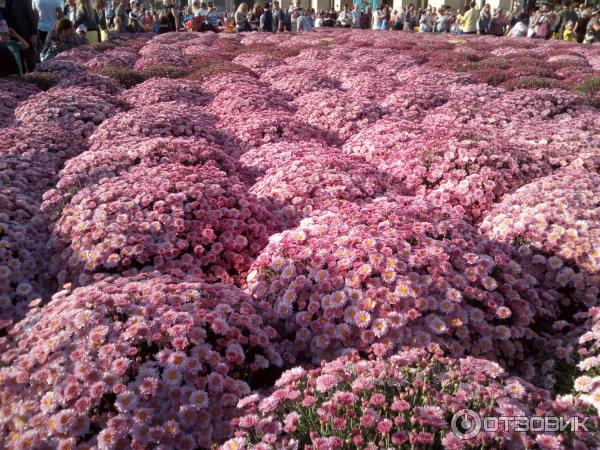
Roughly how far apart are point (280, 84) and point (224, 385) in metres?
9.39

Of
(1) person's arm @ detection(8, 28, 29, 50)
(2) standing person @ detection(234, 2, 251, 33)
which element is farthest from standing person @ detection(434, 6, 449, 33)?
(1) person's arm @ detection(8, 28, 29, 50)

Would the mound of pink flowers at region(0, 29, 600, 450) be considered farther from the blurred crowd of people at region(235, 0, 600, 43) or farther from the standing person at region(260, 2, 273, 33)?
the blurred crowd of people at region(235, 0, 600, 43)

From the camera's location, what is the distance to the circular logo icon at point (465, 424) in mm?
2182

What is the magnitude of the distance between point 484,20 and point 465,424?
32.6m

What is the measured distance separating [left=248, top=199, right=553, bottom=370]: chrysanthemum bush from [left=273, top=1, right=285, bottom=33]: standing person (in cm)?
2865

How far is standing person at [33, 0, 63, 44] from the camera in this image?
1593 centimetres

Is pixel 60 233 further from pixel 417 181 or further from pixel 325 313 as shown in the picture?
pixel 417 181

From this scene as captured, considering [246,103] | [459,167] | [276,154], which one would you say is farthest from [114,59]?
[459,167]

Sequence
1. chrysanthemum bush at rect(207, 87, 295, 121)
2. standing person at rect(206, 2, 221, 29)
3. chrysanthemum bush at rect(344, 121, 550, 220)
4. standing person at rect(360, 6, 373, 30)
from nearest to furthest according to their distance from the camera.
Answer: chrysanthemum bush at rect(344, 121, 550, 220) → chrysanthemum bush at rect(207, 87, 295, 121) → standing person at rect(206, 2, 221, 29) → standing person at rect(360, 6, 373, 30)

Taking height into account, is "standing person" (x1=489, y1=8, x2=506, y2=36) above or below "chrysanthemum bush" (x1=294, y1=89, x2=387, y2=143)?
above

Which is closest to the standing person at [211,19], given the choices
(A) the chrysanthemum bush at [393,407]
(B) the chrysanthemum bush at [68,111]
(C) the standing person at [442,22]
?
(C) the standing person at [442,22]

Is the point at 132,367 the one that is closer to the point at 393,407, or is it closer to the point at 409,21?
the point at 393,407

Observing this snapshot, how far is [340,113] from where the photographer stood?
8297 mm

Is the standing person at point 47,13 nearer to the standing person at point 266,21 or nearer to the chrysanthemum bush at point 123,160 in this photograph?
the chrysanthemum bush at point 123,160
